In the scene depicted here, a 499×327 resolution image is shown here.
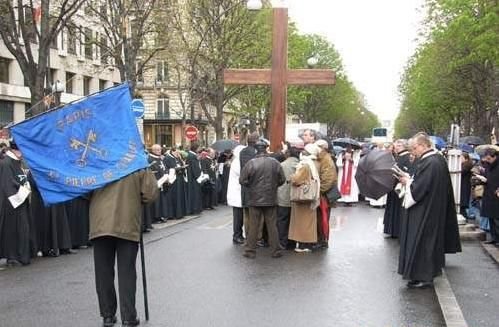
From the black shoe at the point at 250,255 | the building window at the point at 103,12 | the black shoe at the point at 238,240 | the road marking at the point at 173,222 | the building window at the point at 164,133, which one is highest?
the building window at the point at 103,12

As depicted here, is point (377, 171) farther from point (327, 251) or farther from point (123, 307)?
point (123, 307)

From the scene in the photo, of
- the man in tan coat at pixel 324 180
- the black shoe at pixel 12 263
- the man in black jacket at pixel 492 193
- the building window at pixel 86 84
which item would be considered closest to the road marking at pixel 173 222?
the man in tan coat at pixel 324 180

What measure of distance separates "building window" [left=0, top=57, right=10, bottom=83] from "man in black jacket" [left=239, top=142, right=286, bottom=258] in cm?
3430

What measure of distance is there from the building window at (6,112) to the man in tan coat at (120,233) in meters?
37.4

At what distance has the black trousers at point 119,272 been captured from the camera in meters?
6.82

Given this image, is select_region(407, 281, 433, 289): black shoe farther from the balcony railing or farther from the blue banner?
the balcony railing

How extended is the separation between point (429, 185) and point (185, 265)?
156 inches

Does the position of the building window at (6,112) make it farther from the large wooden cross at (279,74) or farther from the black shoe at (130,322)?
the black shoe at (130,322)

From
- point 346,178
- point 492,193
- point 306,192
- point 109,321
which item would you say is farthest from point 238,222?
point 346,178

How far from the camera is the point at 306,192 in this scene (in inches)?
464

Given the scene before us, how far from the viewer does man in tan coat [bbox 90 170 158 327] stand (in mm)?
6695

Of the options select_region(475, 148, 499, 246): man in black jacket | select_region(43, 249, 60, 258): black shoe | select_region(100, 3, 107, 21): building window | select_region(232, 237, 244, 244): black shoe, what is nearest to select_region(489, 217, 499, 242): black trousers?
select_region(475, 148, 499, 246): man in black jacket

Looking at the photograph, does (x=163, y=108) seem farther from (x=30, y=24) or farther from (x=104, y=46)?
(x=30, y=24)

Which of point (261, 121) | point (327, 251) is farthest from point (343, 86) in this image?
point (327, 251)
